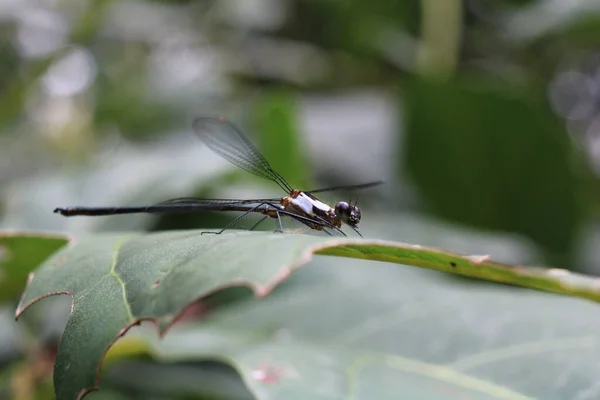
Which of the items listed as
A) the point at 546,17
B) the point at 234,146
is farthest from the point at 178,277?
the point at 546,17

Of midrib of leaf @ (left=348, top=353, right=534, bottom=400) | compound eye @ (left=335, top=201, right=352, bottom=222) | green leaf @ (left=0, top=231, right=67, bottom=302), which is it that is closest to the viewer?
midrib of leaf @ (left=348, top=353, right=534, bottom=400)

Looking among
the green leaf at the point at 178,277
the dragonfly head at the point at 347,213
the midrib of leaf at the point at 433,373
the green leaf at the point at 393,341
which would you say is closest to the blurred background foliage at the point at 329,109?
the green leaf at the point at 393,341

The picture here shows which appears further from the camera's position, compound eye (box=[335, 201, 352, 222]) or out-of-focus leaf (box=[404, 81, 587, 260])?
out-of-focus leaf (box=[404, 81, 587, 260])

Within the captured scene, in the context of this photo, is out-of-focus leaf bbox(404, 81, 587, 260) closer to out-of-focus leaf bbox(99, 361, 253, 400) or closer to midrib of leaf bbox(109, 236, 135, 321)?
out-of-focus leaf bbox(99, 361, 253, 400)

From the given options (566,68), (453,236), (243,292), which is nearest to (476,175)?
(453,236)

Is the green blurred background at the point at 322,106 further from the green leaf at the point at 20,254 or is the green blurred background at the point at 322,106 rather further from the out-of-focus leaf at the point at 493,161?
the green leaf at the point at 20,254

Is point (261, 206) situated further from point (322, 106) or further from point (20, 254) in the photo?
point (322, 106)

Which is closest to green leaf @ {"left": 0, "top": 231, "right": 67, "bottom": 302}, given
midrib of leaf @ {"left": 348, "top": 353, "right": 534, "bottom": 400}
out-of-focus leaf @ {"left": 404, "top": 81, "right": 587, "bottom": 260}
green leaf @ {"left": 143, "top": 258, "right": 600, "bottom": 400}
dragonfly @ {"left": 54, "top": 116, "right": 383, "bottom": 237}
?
dragonfly @ {"left": 54, "top": 116, "right": 383, "bottom": 237}
